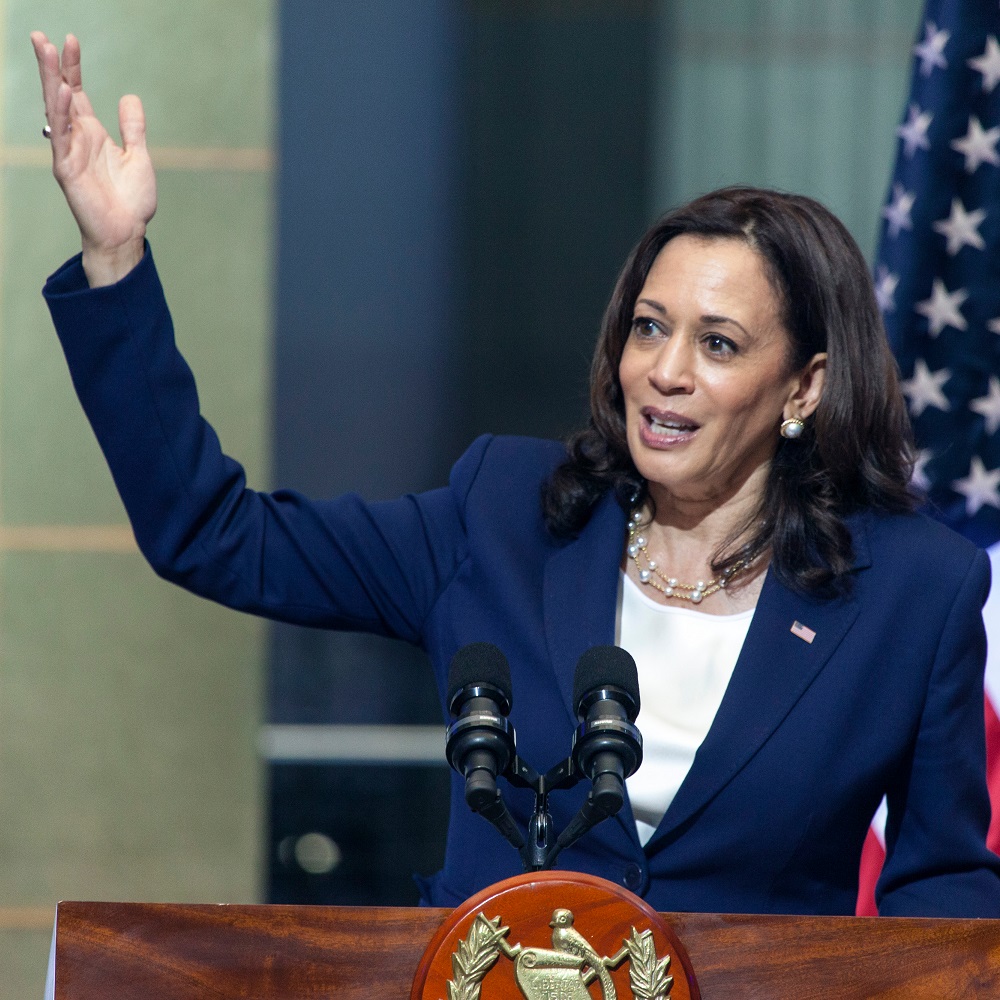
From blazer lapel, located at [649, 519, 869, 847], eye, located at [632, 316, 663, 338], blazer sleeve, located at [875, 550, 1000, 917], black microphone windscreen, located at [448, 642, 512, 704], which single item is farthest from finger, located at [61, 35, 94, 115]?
blazer sleeve, located at [875, 550, 1000, 917]

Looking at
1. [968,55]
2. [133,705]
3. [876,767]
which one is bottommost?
[133,705]

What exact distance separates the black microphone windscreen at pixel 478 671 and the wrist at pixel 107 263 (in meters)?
0.75

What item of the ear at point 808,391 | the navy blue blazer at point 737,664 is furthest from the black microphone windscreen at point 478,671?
the ear at point 808,391

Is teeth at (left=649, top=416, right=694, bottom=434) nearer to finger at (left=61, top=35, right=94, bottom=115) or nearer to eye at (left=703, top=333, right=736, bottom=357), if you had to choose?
eye at (left=703, top=333, right=736, bottom=357)

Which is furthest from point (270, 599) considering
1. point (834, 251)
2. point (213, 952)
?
point (834, 251)

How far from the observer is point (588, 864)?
66.1 inches

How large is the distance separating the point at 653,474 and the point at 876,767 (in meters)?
0.46

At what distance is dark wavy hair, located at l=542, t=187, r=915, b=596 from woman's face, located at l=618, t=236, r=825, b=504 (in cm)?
4

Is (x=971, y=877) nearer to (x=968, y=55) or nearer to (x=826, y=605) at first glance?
(x=826, y=605)

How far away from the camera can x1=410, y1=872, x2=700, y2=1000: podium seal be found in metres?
1.11

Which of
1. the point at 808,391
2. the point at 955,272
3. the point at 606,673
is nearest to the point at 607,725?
the point at 606,673

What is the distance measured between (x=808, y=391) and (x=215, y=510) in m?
0.84

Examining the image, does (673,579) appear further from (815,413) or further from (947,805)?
(947,805)

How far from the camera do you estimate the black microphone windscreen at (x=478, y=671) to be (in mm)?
1176
